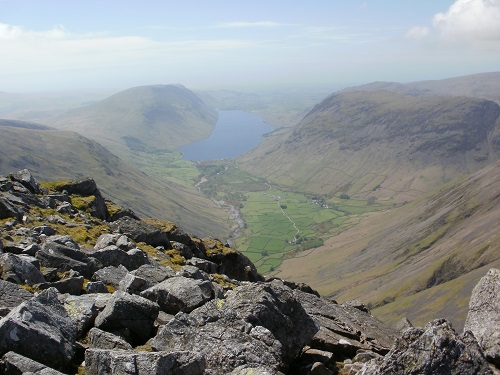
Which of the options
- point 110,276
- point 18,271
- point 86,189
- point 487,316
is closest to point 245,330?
point 110,276

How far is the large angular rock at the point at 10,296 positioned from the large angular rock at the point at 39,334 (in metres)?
1.39

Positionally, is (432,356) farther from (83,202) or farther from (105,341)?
(83,202)

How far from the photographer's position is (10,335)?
13.0 meters

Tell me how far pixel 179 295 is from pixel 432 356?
10.9 m

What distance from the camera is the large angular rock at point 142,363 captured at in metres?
12.3

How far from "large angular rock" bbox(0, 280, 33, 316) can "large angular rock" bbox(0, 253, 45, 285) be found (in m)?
2.66

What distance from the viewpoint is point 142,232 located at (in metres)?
41.2

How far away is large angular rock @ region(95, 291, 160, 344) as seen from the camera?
1614cm

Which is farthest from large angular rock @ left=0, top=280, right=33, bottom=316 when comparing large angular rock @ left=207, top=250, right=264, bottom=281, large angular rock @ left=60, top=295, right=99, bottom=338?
large angular rock @ left=207, top=250, right=264, bottom=281

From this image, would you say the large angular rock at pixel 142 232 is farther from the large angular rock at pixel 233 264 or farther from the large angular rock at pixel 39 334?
the large angular rock at pixel 39 334

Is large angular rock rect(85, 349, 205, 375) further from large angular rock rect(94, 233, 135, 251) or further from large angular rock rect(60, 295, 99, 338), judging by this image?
large angular rock rect(94, 233, 135, 251)

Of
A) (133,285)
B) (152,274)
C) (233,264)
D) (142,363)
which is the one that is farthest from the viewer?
(233,264)

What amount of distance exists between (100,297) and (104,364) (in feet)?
19.3

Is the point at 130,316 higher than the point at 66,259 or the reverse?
the reverse
